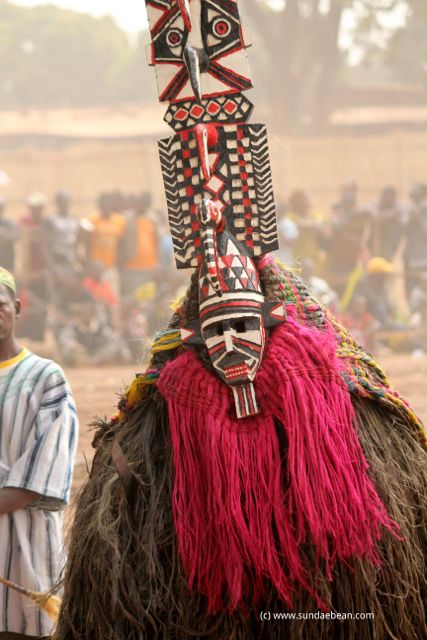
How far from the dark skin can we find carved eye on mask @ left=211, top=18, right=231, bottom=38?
1.14 metres

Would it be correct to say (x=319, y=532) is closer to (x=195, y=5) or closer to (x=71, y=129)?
(x=195, y=5)

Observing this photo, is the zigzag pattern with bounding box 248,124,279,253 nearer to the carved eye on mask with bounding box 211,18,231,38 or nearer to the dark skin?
the carved eye on mask with bounding box 211,18,231,38

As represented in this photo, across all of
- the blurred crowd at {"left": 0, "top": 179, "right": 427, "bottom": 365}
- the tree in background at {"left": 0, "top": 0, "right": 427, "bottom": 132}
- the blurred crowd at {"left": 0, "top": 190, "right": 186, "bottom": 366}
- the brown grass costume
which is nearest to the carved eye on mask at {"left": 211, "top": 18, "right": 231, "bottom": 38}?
Result: the brown grass costume

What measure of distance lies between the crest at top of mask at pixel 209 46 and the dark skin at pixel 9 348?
0.99 meters

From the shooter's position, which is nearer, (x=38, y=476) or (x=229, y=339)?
(x=229, y=339)

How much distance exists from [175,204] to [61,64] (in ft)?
95.5

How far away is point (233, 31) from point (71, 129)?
2325 cm

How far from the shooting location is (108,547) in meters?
2.54

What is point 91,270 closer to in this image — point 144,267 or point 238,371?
point 144,267

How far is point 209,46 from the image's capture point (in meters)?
2.62

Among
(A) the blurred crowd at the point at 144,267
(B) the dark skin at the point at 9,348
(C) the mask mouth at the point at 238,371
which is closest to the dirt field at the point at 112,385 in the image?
(A) the blurred crowd at the point at 144,267

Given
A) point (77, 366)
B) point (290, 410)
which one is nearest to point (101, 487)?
point (290, 410)

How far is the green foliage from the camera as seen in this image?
95.5 ft

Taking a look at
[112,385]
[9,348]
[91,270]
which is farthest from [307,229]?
[9,348]
